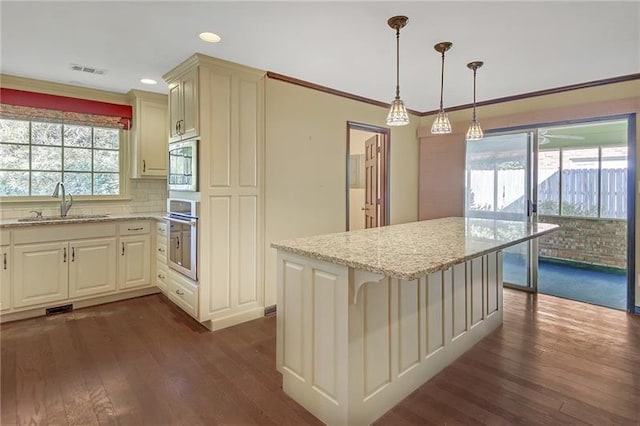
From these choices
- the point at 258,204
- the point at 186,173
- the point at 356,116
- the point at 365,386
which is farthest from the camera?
the point at 356,116

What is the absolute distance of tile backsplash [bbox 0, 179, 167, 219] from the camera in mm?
3459

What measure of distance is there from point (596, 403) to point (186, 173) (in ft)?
10.8

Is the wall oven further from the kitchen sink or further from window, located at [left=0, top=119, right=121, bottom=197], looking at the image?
window, located at [left=0, top=119, right=121, bottom=197]

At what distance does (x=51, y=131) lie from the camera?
365 cm

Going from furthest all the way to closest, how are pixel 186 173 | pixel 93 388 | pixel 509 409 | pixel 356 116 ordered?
pixel 356 116
pixel 186 173
pixel 93 388
pixel 509 409

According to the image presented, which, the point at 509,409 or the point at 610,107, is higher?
the point at 610,107

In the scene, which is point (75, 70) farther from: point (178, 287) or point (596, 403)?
point (596, 403)

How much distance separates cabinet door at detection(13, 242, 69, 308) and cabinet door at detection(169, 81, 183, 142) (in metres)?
1.49

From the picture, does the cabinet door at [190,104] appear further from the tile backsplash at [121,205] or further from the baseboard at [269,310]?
the baseboard at [269,310]

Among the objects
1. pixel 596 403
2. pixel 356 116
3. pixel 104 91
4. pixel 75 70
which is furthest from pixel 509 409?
pixel 104 91

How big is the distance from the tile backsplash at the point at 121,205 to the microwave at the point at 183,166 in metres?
1.08

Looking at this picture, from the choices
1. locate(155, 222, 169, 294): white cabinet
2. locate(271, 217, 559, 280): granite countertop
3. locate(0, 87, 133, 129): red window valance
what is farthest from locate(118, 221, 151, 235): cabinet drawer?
locate(271, 217, 559, 280): granite countertop

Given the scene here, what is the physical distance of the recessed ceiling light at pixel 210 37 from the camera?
242 centimetres

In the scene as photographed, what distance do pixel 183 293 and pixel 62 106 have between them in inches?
94.7
